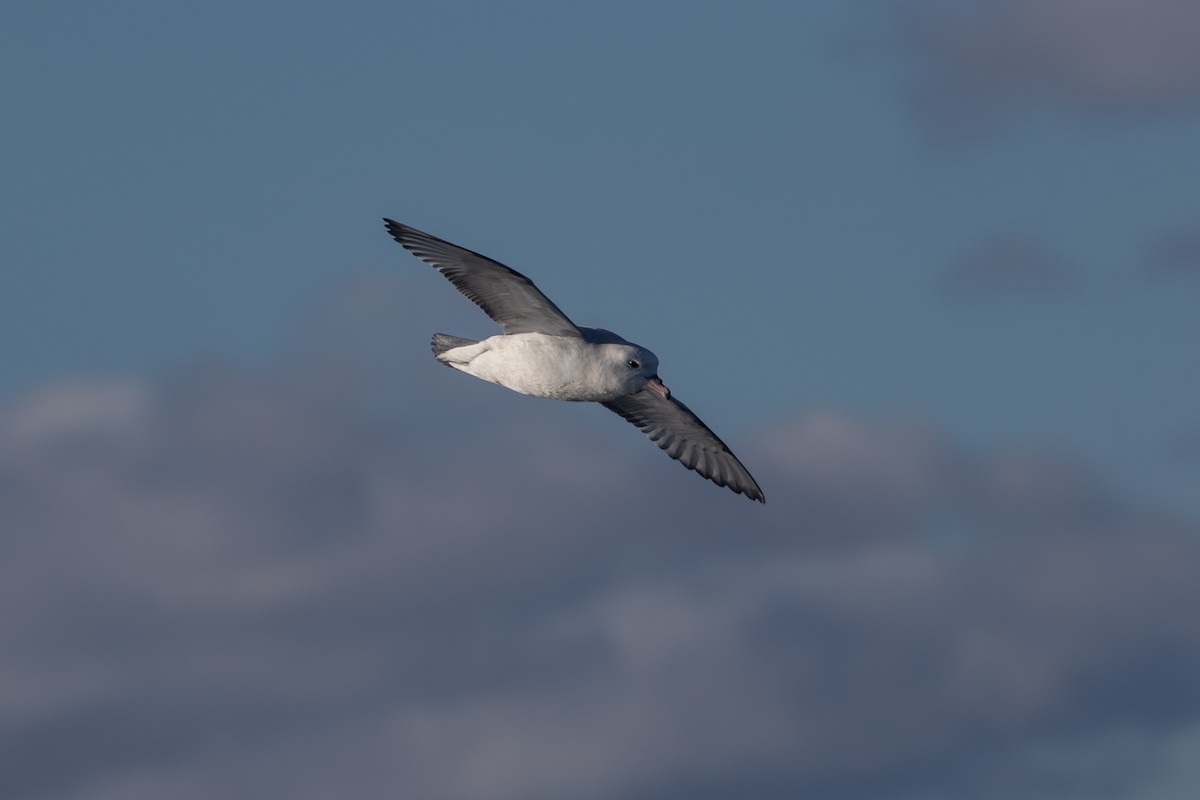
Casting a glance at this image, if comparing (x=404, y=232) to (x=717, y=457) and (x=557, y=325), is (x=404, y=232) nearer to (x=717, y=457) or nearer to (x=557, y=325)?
(x=557, y=325)

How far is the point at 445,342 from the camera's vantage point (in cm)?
3005

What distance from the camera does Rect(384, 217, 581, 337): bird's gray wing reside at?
27891 millimetres

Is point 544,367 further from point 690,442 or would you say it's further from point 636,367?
point 690,442

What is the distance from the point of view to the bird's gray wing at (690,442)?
3309 centimetres

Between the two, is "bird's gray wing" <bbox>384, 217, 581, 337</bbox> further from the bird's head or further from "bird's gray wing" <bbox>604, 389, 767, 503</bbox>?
"bird's gray wing" <bbox>604, 389, 767, 503</bbox>

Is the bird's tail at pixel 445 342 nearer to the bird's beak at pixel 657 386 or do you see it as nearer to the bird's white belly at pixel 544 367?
the bird's white belly at pixel 544 367

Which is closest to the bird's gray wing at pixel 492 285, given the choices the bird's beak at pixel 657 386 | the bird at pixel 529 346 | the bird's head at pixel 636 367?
the bird at pixel 529 346

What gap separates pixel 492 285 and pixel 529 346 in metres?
1.00

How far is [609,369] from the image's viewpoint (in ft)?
94.2

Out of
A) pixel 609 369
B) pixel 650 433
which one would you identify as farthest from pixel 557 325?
pixel 650 433

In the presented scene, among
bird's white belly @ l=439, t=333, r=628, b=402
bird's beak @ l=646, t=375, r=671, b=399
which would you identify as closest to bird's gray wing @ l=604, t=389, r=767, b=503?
bird's beak @ l=646, t=375, r=671, b=399

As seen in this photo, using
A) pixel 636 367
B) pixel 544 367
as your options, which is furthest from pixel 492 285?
pixel 636 367

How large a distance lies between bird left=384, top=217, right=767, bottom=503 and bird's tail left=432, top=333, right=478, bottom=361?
0.04 meters

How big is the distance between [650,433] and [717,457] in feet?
3.86
